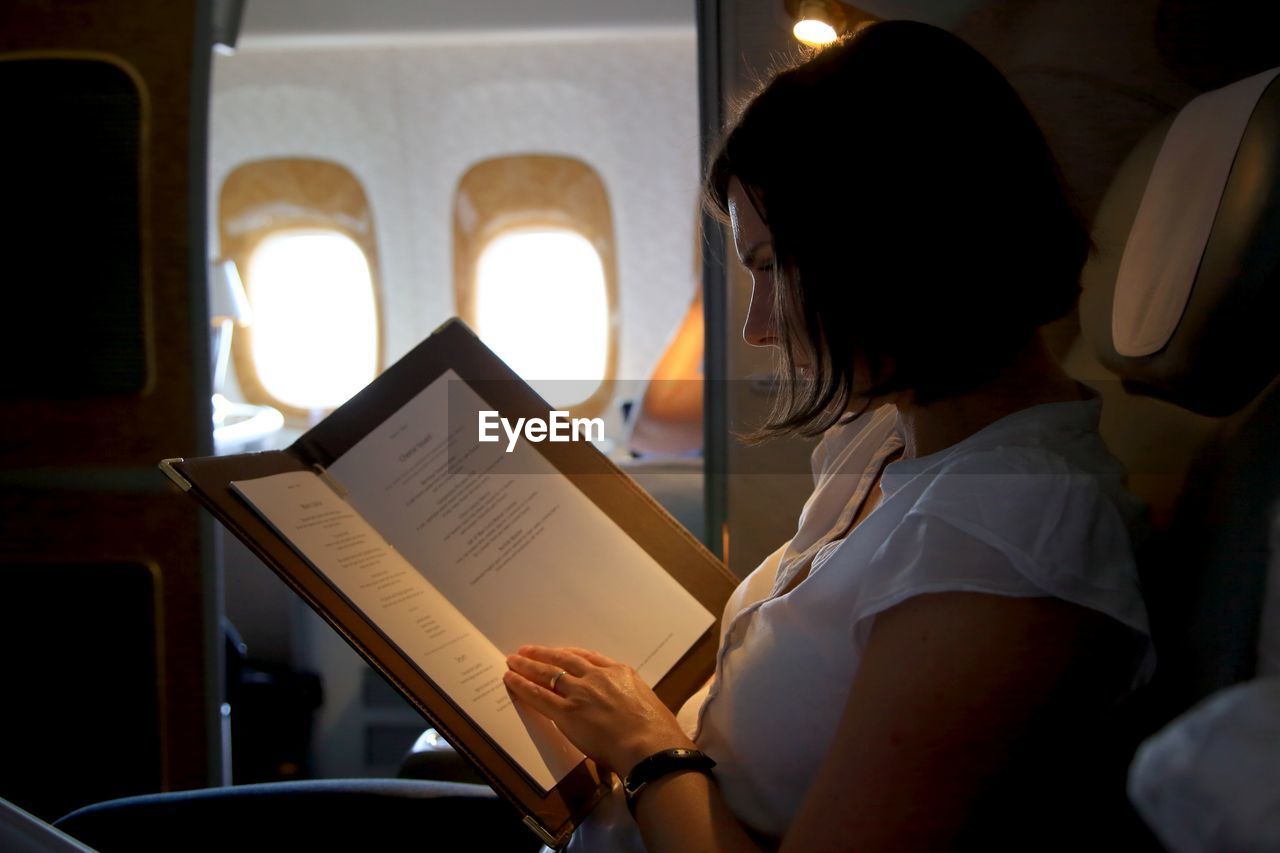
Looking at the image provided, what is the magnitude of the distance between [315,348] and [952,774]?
3439mm

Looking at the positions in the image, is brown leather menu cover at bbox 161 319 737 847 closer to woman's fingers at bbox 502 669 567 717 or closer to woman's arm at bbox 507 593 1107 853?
woman's fingers at bbox 502 669 567 717

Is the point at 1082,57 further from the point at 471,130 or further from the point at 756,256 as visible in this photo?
the point at 471,130

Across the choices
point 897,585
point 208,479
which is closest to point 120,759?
point 208,479

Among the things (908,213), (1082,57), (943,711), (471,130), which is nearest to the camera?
(943,711)

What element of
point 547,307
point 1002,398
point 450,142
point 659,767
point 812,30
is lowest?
point 659,767

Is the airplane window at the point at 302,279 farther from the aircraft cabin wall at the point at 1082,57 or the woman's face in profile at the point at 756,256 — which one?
the woman's face in profile at the point at 756,256

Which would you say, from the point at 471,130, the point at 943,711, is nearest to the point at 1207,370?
the point at 943,711

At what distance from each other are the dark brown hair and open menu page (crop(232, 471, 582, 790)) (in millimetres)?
429

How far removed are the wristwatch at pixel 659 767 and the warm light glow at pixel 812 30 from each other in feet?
3.49

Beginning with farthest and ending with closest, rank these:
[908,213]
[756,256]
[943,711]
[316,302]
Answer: [316,302] → [756,256] → [908,213] → [943,711]

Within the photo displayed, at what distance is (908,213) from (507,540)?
554 millimetres

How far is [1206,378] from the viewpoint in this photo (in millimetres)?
784
